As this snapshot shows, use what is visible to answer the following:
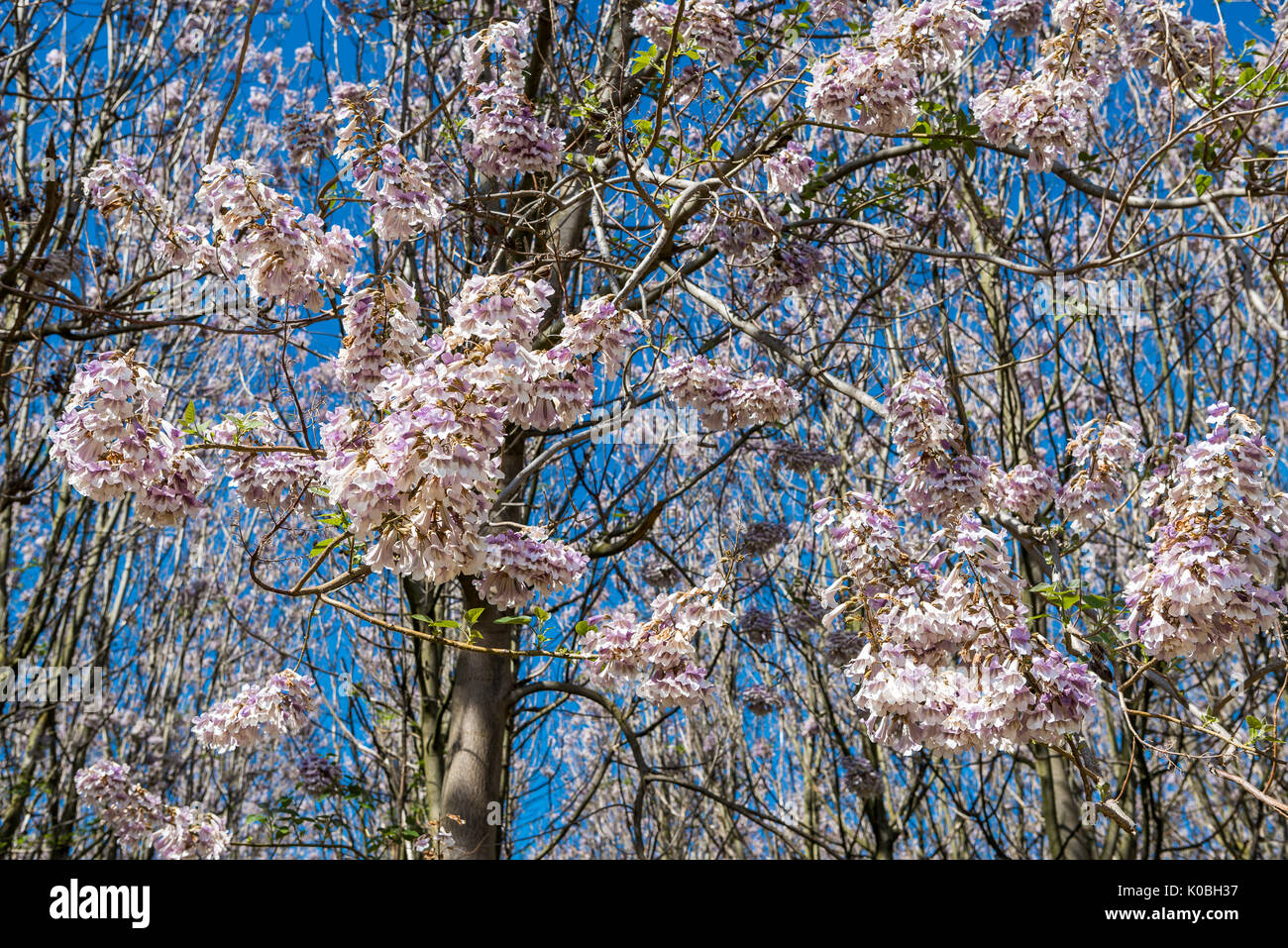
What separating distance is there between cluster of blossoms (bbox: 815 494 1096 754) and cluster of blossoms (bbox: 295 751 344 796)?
10.5 ft

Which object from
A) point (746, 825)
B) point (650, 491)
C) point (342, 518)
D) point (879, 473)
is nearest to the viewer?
point (342, 518)

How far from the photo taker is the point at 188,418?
240cm

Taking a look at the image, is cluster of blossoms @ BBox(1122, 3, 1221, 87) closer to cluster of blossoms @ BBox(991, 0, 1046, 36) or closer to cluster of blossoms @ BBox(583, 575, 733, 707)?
cluster of blossoms @ BBox(991, 0, 1046, 36)

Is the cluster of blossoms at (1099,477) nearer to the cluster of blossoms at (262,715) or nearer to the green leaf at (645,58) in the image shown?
the green leaf at (645,58)

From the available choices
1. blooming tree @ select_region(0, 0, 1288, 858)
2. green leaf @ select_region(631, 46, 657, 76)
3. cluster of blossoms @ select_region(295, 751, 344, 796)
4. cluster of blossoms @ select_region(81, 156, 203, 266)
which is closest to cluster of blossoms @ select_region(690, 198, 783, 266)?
blooming tree @ select_region(0, 0, 1288, 858)

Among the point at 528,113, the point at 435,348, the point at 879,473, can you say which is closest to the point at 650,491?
the point at 879,473

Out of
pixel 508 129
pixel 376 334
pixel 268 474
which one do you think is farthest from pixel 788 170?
pixel 268 474

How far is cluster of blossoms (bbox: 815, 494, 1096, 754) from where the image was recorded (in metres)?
2.13

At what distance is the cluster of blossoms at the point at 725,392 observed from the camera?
3.49m

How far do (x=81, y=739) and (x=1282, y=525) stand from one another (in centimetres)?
642

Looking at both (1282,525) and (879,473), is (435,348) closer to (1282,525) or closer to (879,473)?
(1282,525)

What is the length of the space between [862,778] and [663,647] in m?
3.12

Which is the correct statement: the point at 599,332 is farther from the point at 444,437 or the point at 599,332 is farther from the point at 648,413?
the point at 648,413

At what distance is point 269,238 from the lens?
2.32 meters
